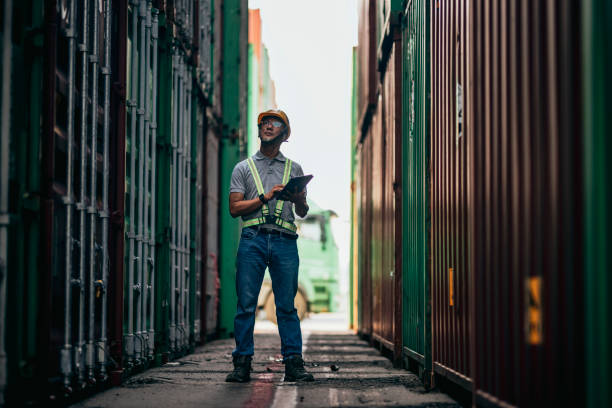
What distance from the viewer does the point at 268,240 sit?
7.20 m

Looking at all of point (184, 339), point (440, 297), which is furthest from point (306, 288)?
point (440, 297)

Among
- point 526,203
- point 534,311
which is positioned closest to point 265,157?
point 526,203

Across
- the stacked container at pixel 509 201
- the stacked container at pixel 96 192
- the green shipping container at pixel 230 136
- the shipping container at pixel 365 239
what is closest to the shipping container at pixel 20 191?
the stacked container at pixel 96 192

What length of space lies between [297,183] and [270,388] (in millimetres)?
1587

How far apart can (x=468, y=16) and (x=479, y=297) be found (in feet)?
5.87

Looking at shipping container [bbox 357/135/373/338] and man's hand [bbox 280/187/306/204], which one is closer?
man's hand [bbox 280/187/306/204]

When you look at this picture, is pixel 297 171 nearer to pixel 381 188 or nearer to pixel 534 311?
pixel 381 188

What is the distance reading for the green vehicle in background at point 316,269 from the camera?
24.6 m

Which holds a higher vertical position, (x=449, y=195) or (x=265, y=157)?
(x=265, y=157)

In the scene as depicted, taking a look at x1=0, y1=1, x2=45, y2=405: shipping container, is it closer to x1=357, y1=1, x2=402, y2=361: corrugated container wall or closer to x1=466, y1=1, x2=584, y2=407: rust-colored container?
x1=466, y1=1, x2=584, y2=407: rust-colored container

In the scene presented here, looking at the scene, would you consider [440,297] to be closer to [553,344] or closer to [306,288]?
[553,344]

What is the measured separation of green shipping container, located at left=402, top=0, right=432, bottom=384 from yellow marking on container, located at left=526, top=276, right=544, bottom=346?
10.3 ft

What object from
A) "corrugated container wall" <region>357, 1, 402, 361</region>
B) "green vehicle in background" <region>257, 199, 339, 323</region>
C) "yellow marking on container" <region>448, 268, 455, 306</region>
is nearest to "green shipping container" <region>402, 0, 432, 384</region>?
"corrugated container wall" <region>357, 1, 402, 361</region>

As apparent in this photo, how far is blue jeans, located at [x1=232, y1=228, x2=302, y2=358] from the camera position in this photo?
7109 millimetres
